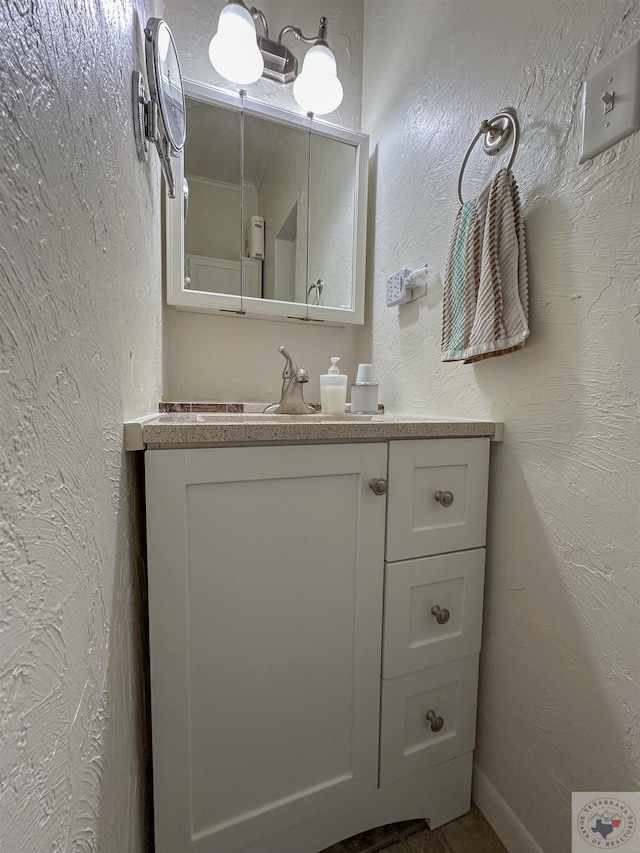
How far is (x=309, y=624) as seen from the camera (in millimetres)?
642

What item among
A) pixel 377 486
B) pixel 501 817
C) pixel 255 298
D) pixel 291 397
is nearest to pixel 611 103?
pixel 377 486

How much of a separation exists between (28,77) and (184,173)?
1023 millimetres

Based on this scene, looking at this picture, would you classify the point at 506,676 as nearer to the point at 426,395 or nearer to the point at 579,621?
the point at 579,621

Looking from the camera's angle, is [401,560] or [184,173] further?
[184,173]

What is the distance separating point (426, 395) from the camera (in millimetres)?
1018

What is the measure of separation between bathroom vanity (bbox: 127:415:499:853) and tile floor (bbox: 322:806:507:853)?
0.03 meters

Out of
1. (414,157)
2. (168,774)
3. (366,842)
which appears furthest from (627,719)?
(414,157)

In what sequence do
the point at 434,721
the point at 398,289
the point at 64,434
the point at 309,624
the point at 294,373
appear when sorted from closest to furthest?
1. the point at 64,434
2. the point at 309,624
3. the point at 434,721
4. the point at 294,373
5. the point at 398,289

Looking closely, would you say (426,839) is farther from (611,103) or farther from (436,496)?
(611,103)

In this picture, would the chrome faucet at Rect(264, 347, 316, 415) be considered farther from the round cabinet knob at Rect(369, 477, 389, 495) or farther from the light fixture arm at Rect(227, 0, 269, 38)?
the light fixture arm at Rect(227, 0, 269, 38)

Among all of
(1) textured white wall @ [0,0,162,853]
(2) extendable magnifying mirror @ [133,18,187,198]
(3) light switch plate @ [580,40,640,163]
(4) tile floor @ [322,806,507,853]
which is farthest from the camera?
(4) tile floor @ [322,806,507,853]

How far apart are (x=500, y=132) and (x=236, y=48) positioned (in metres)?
0.84

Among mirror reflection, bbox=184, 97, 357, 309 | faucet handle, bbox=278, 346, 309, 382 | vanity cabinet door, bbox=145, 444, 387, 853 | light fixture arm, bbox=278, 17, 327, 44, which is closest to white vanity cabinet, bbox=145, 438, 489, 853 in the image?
vanity cabinet door, bbox=145, 444, 387, 853

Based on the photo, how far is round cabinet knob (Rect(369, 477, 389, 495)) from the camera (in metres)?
0.66
